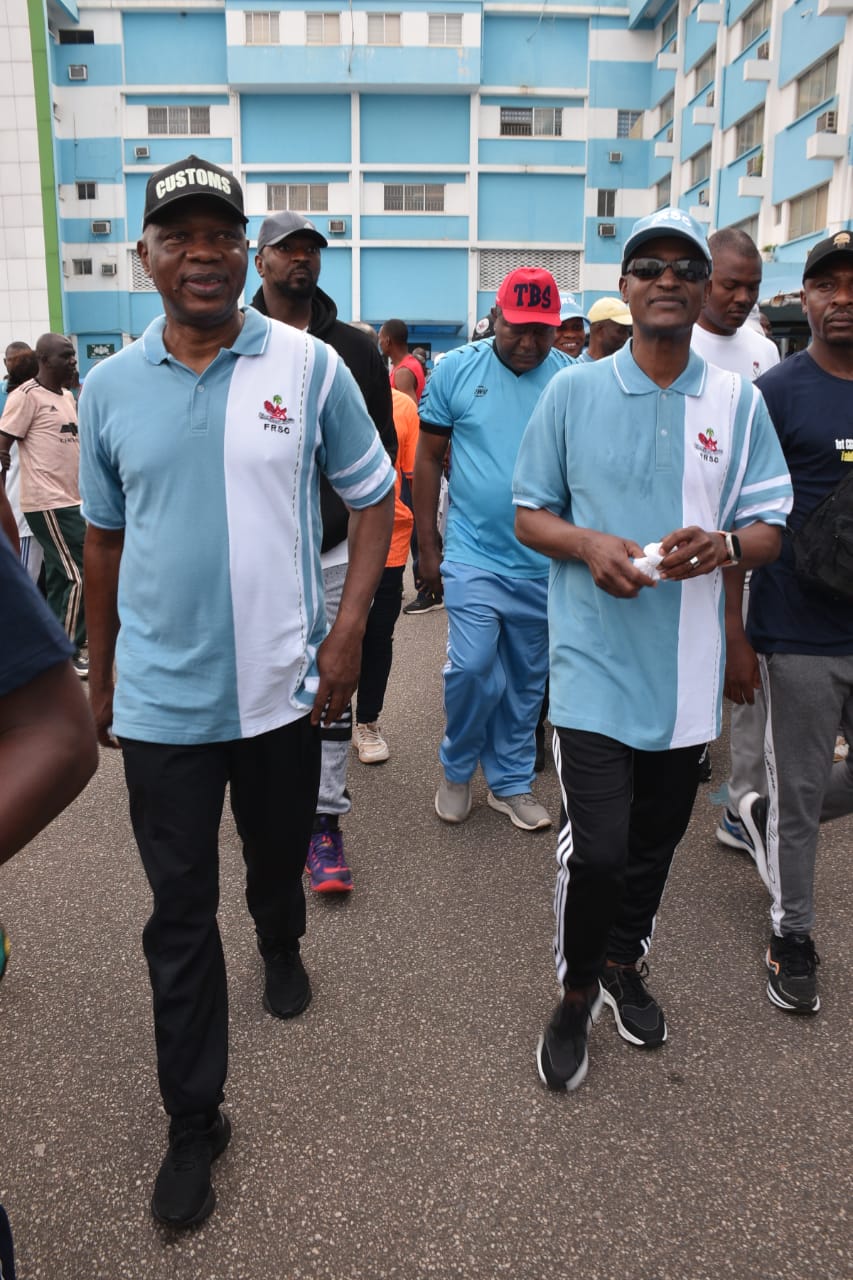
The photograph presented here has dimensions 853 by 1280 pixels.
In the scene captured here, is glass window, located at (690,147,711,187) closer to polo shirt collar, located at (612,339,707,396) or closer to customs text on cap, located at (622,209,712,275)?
customs text on cap, located at (622,209,712,275)

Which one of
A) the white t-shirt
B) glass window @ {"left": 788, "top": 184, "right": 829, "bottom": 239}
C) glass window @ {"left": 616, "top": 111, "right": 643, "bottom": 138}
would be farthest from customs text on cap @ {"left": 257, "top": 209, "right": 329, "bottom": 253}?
glass window @ {"left": 616, "top": 111, "right": 643, "bottom": 138}

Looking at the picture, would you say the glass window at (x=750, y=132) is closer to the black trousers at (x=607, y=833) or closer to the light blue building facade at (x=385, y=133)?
the light blue building facade at (x=385, y=133)

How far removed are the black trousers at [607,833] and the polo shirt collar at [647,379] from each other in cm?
93

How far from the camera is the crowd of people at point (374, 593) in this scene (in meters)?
2.38

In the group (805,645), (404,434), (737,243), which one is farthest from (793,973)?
(404,434)

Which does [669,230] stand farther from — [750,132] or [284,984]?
[750,132]

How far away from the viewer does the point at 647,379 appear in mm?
2713

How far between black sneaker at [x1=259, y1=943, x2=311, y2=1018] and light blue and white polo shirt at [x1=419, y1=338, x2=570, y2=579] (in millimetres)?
2018

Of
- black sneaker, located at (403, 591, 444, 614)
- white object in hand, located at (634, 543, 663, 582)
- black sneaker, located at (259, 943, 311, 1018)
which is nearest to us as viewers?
white object in hand, located at (634, 543, 663, 582)

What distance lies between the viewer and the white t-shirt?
4.81 meters

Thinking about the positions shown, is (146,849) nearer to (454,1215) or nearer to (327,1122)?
(327,1122)

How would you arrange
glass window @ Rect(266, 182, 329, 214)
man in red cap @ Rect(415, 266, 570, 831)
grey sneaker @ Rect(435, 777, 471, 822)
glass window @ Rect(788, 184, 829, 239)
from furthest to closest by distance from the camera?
glass window @ Rect(266, 182, 329, 214) → glass window @ Rect(788, 184, 829, 239) → grey sneaker @ Rect(435, 777, 471, 822) → man in red cap @ Rect(415, 266, 570, 831)

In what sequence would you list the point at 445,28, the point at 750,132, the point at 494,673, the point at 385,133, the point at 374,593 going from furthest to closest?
the point at 385,133 → the point at 445,28 → the point at 750,132 → the point at 494,673 → the point at 374,593

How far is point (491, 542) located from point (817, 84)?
24127mm
